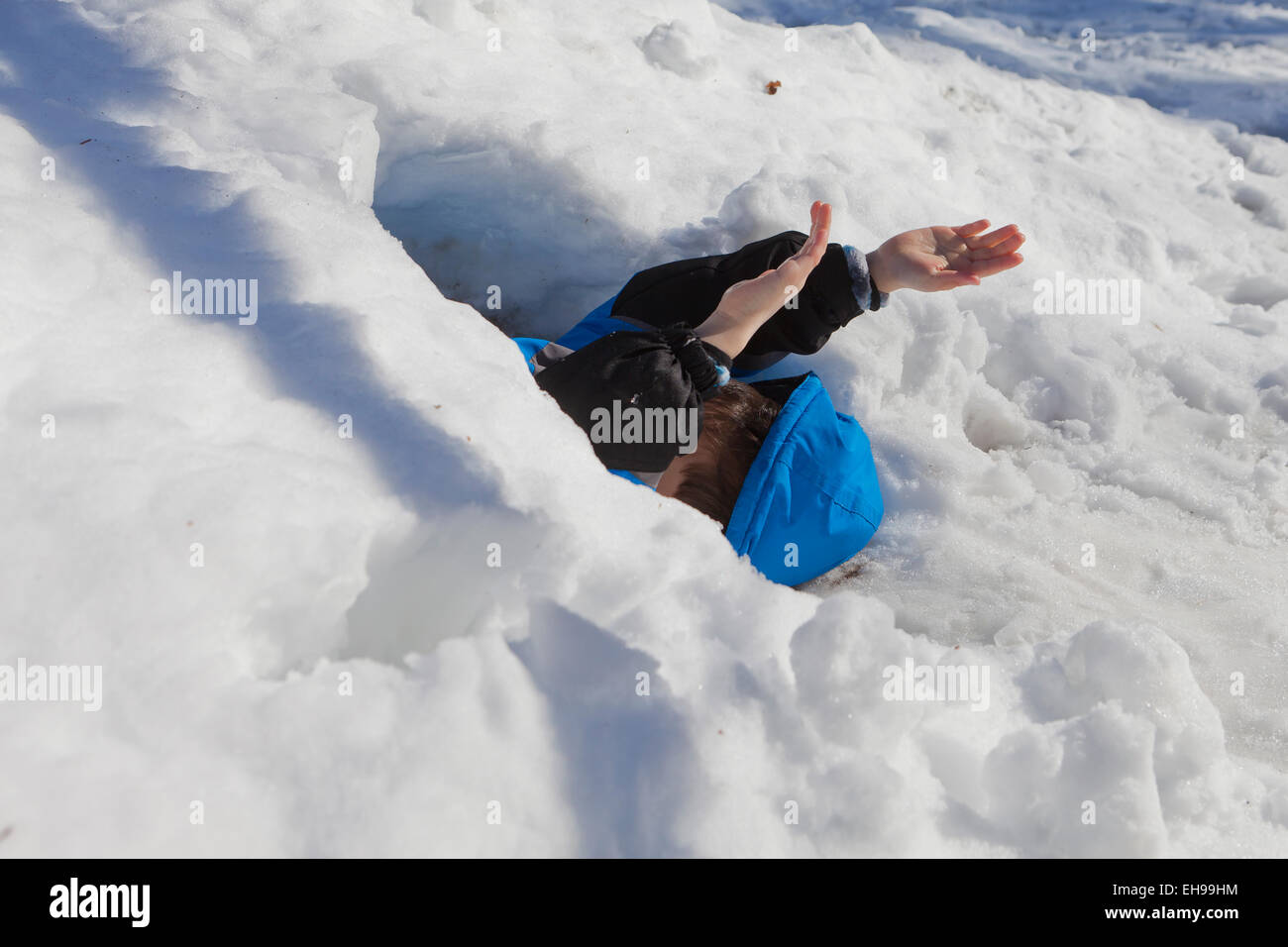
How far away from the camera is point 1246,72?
12.2 ft

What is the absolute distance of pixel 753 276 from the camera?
2.01m

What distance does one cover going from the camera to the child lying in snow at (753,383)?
Result: 5.31ft

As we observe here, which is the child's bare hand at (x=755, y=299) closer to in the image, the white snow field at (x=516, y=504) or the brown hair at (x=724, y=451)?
the brown hair at (x=724, y=451)

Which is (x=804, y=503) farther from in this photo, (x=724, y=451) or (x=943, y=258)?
(x=943, y=258)

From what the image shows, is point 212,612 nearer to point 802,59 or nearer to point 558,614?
point 558,614

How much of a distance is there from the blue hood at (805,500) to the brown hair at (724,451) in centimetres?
5

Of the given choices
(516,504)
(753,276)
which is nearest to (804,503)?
(753,276)

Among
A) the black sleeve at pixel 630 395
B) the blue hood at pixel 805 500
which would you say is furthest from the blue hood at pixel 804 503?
Result: the black sleeve at pixel 630 395

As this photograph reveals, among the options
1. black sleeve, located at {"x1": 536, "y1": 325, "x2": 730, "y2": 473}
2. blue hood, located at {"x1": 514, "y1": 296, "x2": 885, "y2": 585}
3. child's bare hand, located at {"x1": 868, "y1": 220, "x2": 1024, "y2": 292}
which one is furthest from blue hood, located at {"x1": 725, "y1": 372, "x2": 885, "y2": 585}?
child's bare hand, located at {"x1": 868, "y1": 220, "x2": 1024, "y2": 292}

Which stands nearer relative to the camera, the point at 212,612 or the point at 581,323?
the point at 212,612

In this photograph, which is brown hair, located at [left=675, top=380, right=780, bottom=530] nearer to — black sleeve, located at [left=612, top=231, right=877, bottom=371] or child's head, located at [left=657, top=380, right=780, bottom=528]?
child's head, located at [left=657, top=380, right=780, bottom=528]

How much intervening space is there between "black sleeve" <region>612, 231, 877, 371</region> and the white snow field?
0.12 metres
